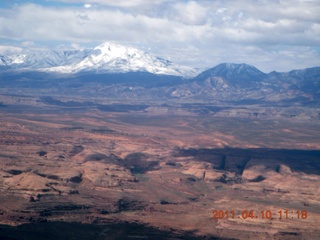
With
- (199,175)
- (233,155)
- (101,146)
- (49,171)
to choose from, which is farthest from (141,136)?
(49,171)

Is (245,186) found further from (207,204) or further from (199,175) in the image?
(207,204)

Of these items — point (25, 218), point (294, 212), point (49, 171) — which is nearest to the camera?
point (25, 218)

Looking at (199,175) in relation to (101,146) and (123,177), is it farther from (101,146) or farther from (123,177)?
(101,146)

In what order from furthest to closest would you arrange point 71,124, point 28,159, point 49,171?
1. point 71,124
2. point 28,159
3. point 49,171

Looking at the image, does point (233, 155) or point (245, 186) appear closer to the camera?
point (245, 186)

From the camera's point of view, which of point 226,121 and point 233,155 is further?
point 226,121

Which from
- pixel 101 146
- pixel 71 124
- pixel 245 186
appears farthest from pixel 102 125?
pixel 245 186
